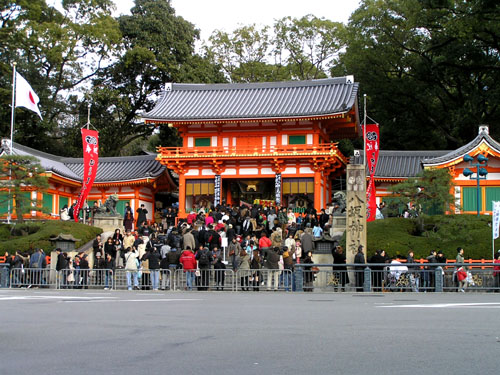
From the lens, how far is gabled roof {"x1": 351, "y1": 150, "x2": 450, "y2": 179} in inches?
1574

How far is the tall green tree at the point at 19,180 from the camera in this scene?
30.9 meters

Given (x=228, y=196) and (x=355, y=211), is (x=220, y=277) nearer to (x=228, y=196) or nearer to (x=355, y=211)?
(x=355, y=211)

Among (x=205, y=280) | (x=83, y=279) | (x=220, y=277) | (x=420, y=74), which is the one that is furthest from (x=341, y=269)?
(x=420, y=74)

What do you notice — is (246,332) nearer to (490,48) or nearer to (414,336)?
(414,336)

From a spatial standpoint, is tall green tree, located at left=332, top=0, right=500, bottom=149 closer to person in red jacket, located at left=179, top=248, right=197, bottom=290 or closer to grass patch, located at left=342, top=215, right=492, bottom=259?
grass patch, located at left=342, top=215, right=492, bottom=259

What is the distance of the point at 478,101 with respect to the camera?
43594 mm

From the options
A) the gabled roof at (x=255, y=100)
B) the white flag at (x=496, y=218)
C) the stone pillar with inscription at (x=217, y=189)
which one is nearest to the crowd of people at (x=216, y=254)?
the white flag at (x=496, y=218)

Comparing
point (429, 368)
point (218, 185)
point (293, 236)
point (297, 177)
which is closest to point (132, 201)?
point (218, 185)

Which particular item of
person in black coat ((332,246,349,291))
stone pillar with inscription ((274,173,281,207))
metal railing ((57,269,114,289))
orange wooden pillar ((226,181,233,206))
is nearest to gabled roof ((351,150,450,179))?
stone pillar with inscription ((274,173,281,207))

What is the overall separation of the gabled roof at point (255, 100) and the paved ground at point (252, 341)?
28.6m

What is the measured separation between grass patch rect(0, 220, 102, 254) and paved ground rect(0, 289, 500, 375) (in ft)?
55.8

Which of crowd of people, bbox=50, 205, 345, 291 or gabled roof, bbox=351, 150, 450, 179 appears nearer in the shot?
crowd of people, bbox=50, 205, 345, 291

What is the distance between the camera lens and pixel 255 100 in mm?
42844

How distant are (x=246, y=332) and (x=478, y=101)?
3863 cm
